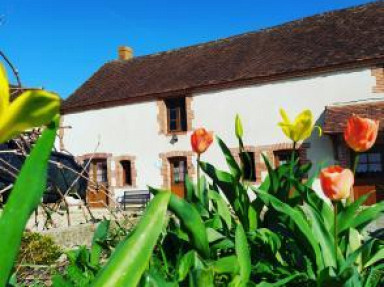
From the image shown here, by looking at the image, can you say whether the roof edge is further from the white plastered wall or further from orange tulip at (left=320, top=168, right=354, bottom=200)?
Result: orange tulip at (left=320, top=168, right=354, bottom=200)

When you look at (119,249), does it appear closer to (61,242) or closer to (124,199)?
(61,242)

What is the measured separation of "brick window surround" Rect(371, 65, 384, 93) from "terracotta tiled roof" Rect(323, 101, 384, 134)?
15.6 inches

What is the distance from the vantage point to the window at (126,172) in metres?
19.4

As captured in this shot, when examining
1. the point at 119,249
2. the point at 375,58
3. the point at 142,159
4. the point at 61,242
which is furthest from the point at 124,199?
the point at 119,249

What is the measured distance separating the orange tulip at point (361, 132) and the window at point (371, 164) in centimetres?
1368

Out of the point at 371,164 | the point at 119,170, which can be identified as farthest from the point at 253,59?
the point at 119,170

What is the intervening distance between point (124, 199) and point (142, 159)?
1.80 m

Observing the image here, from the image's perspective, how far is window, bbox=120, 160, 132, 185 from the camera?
63.6 feet

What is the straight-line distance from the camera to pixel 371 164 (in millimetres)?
15055

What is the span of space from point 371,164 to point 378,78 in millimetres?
2735

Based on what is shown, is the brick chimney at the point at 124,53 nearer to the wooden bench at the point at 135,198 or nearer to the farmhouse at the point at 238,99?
the farmhouse at the point at 238,99

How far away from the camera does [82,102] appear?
66.3 feet

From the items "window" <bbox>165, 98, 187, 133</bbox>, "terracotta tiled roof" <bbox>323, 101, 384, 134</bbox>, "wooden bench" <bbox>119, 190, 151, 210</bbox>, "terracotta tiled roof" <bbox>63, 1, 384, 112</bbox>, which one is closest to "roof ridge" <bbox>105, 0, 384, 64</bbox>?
"terracotta tiled roof" <bbox>63, 1, 384, 112</bbox>

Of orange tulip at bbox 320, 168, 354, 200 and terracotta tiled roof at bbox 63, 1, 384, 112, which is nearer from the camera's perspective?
orange tulip at bbox 320, 168, 354, 200
